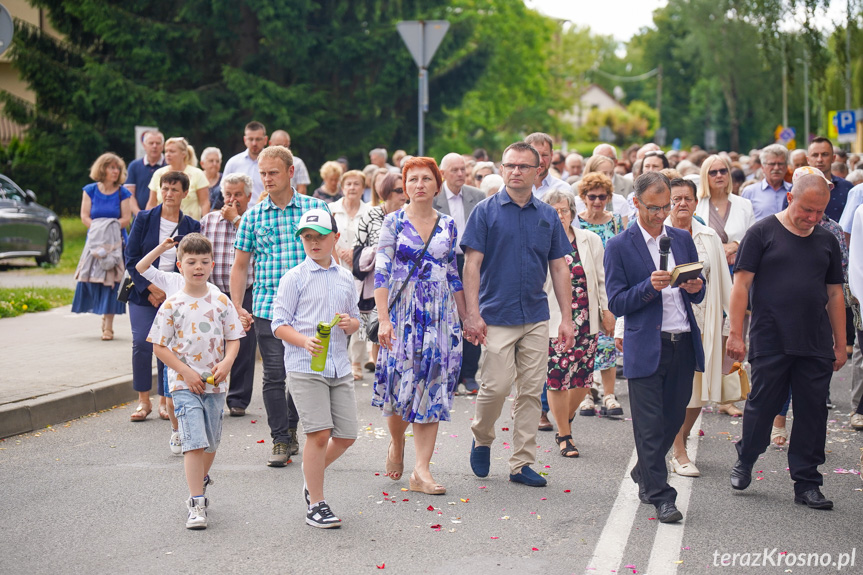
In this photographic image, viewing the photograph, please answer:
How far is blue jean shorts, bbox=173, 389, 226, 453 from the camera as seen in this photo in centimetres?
591

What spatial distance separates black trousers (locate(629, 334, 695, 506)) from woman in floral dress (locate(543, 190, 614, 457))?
141 cm

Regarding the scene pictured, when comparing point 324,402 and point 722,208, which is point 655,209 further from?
point 722,208

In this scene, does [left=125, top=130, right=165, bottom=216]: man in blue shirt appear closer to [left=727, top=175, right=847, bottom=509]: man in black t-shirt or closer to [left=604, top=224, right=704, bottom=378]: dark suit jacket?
[left=604, top=224, right=704, bottom=378]: dark suit jacket

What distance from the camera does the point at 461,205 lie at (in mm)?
10484

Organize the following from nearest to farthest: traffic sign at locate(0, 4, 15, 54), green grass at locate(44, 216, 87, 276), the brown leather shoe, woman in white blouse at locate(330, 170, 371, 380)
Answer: the brown leather shoe < traffic sign at locate(0, 4, 15, 54) < woman in white blouse at locate(330, 170, 371, 380) < green grass at locate(44, 216, 87, 276)

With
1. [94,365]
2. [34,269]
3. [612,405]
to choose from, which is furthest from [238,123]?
[612,405]

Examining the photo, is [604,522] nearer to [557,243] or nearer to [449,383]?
[449,383]

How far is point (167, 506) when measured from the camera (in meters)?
6.21

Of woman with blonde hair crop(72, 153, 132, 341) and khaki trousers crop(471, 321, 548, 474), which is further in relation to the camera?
woman with blonde hair crop(72, 153, 132, 341)

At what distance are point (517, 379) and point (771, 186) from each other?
18.0ft

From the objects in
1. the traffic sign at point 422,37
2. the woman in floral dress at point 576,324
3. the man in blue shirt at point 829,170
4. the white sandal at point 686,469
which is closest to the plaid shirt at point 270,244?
the woman in floral dress at point 576,324

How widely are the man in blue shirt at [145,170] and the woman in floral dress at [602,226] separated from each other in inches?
229

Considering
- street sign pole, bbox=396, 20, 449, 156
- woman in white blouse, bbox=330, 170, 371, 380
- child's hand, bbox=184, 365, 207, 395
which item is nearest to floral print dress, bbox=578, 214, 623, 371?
woman in white blouse, bbox=330, 170, 371, 380

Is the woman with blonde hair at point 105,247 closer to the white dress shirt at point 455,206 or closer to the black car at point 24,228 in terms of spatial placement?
the white dress shirt at point 455,206
